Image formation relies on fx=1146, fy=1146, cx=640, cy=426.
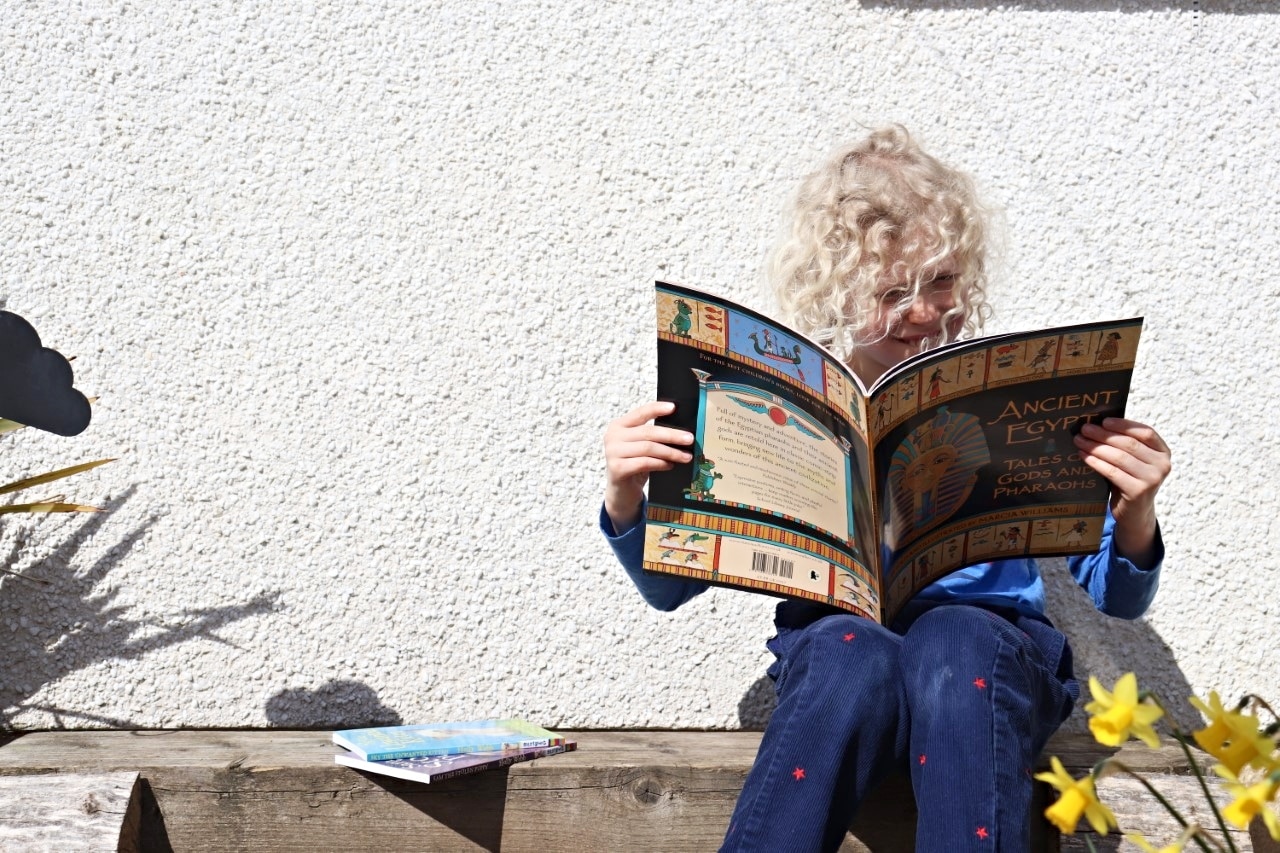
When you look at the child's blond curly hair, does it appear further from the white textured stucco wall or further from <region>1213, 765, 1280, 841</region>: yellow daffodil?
<region>1213, 765, 1280, 841</region>: yellow daffodil

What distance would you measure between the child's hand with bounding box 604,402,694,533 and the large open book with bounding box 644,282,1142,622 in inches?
0.6

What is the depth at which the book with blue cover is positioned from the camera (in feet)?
5.16

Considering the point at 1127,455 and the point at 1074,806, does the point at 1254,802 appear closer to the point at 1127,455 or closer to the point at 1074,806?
the point at 1074,806

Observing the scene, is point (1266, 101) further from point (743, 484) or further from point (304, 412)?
point (304, 412)

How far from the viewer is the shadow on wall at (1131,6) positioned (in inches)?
90.0

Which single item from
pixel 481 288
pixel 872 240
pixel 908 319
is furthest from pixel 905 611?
pixel 481 288

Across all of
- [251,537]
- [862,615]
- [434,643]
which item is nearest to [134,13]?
[251,537]

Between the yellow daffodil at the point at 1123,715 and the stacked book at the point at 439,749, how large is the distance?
3.71 feet

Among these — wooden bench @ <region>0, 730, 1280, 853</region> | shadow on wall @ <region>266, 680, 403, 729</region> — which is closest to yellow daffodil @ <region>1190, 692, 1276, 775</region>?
wooden bench @ <region>0, 730, 1280, 853</region>

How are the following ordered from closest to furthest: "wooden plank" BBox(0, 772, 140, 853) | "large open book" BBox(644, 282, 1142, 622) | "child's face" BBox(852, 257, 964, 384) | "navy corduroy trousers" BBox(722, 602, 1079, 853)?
1. "navy corduroy trousers" BBox(722, 602, 1079, 853)
2. "large open book" BBox(644, 282, 1142, 622)
3. "wooden plank" BBox(0, 772, 140, 853)
4. "child's face" BBox(852, 257, 964, 384)

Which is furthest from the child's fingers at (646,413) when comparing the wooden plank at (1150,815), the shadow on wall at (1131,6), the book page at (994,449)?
the shadow on wall at (1131,6)

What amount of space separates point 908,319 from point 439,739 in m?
0.92

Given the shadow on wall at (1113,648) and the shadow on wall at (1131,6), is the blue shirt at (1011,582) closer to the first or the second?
the shadow on wall at (1113,648)

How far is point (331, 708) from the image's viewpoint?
202 cm
